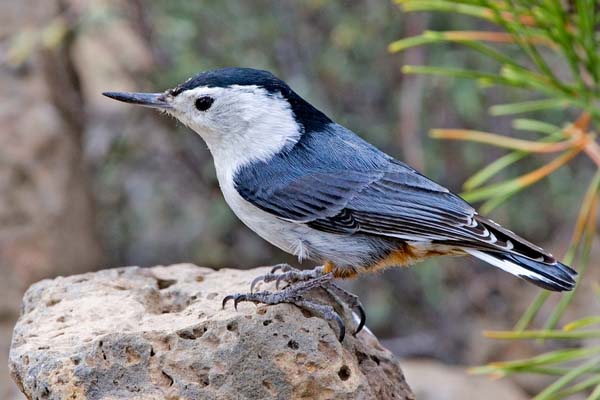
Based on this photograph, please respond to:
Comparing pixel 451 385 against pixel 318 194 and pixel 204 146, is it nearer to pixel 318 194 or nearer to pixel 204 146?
pixel 204 146

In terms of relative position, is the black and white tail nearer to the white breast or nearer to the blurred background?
the white breast

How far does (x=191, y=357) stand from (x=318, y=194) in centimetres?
74

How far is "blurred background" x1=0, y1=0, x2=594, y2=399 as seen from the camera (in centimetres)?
501

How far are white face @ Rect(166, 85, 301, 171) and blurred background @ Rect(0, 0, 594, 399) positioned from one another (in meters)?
2.18

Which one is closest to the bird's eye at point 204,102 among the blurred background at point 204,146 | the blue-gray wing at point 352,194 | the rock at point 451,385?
the blue-gray wing at point 352,194

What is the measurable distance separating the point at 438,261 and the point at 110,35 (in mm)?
2528

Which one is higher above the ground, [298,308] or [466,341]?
[298,308]

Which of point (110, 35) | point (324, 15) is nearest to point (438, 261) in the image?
point (324, 15)

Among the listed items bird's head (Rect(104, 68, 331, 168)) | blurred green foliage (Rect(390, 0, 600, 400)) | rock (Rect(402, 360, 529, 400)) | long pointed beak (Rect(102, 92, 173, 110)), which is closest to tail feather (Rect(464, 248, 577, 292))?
blurred green foliage (Rect(390, 0, 600, 400))

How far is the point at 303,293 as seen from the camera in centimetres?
240

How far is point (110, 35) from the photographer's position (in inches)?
227

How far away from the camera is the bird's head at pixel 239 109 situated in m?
2.70

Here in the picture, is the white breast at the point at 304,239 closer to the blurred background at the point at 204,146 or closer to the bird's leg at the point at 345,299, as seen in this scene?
the bird's leg at the point at 345,299

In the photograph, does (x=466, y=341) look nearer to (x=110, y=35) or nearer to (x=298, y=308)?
(x=110, y=35)
